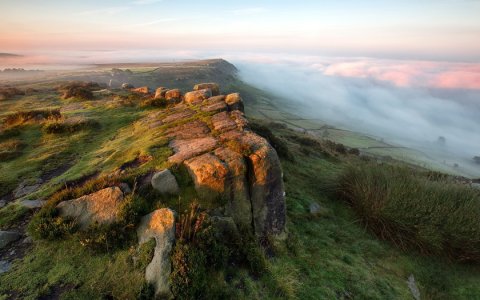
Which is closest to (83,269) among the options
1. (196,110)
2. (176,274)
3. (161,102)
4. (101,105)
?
(176,274)

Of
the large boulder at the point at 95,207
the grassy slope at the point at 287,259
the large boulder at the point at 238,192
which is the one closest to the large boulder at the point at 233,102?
the grassy slope at the point at 287,259

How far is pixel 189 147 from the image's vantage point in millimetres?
9844

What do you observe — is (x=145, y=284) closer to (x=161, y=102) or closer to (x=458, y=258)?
(x=458, y=258)

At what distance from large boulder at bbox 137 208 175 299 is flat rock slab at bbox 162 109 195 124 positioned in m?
7.90

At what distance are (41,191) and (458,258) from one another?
46.9 ft

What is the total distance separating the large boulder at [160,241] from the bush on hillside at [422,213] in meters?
8.11

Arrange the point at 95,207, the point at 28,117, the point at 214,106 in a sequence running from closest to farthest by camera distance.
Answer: the point at 95,207 < the point at 214,106 < the point at 28,117

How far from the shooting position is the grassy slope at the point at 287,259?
6004 millimetres

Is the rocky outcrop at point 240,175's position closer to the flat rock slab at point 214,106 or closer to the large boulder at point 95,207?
the large boulder at point 95,207

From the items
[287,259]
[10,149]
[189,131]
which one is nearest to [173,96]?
[189,131]

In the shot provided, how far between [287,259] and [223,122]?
6233 millimetres

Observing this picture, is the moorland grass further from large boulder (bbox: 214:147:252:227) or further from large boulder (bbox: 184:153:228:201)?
large boulder (bbox: 214:147:252:227)

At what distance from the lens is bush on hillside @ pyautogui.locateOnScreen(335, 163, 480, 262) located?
33.9ft

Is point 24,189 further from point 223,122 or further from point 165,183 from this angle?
point 223,122
